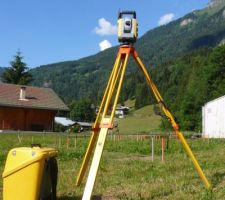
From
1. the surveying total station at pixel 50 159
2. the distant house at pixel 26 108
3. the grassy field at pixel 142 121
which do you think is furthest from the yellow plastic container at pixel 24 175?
the grassy field at pixel 142 121

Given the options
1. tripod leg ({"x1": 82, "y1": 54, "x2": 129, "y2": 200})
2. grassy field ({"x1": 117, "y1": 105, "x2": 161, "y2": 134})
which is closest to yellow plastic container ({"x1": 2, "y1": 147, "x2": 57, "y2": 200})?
tripod leg ({"x1": 82, "y1": 54, "x2": 129, "y2": 200})

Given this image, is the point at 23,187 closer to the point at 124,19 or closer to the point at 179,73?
Answer: the point at 124,19

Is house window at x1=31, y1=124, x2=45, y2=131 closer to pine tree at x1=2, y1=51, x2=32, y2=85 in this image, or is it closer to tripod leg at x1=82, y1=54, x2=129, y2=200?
pine tree at x1=2, y1=51, x2=32, y2=85

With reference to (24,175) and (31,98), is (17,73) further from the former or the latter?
(24,175)

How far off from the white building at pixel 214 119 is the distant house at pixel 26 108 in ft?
58.2

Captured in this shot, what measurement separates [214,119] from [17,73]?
1691 inches

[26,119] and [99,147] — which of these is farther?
[26,119]

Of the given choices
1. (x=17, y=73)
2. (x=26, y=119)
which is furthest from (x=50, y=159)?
(x=17, y=73)

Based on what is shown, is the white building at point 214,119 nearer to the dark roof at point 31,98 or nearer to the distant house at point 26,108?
the dark roof at point 31,98

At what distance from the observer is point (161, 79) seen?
5969 inches

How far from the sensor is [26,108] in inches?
2362

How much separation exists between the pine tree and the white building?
1550 inches

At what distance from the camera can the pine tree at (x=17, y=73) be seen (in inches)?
3403

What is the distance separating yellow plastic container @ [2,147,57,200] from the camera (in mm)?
7020
